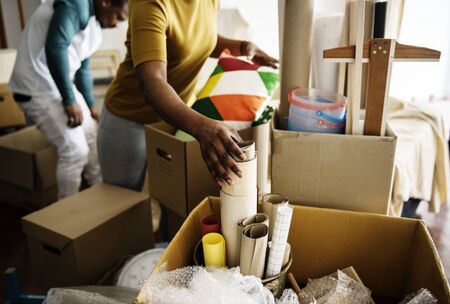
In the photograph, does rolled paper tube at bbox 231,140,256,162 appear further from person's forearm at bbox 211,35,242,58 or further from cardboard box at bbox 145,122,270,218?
person's forearm at bbox 211,35,242,58

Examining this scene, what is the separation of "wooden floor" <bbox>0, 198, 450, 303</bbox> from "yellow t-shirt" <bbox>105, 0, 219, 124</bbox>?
89 centimetres

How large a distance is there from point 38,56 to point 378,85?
1.77 meters

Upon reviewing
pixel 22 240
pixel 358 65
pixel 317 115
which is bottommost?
pixel 22 240

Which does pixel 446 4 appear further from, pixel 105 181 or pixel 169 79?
pixel 105 181

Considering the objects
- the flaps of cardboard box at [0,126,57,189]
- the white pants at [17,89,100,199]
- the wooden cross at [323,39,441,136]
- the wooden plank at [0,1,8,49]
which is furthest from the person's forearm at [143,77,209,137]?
the wooden plank at [0,1,8,49]

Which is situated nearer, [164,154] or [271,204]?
[271,204]

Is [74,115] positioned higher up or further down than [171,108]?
further down

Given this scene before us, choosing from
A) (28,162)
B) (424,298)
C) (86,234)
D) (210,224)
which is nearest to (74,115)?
(28,162)

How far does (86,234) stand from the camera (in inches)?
51.0

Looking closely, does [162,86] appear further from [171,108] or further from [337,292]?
[337,292]

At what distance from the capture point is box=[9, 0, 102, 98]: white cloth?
6.24ft

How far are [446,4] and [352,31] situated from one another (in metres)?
2.14

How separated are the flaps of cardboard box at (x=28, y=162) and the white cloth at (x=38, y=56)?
44 cm

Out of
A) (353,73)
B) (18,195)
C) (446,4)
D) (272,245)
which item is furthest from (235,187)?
(446,4)
